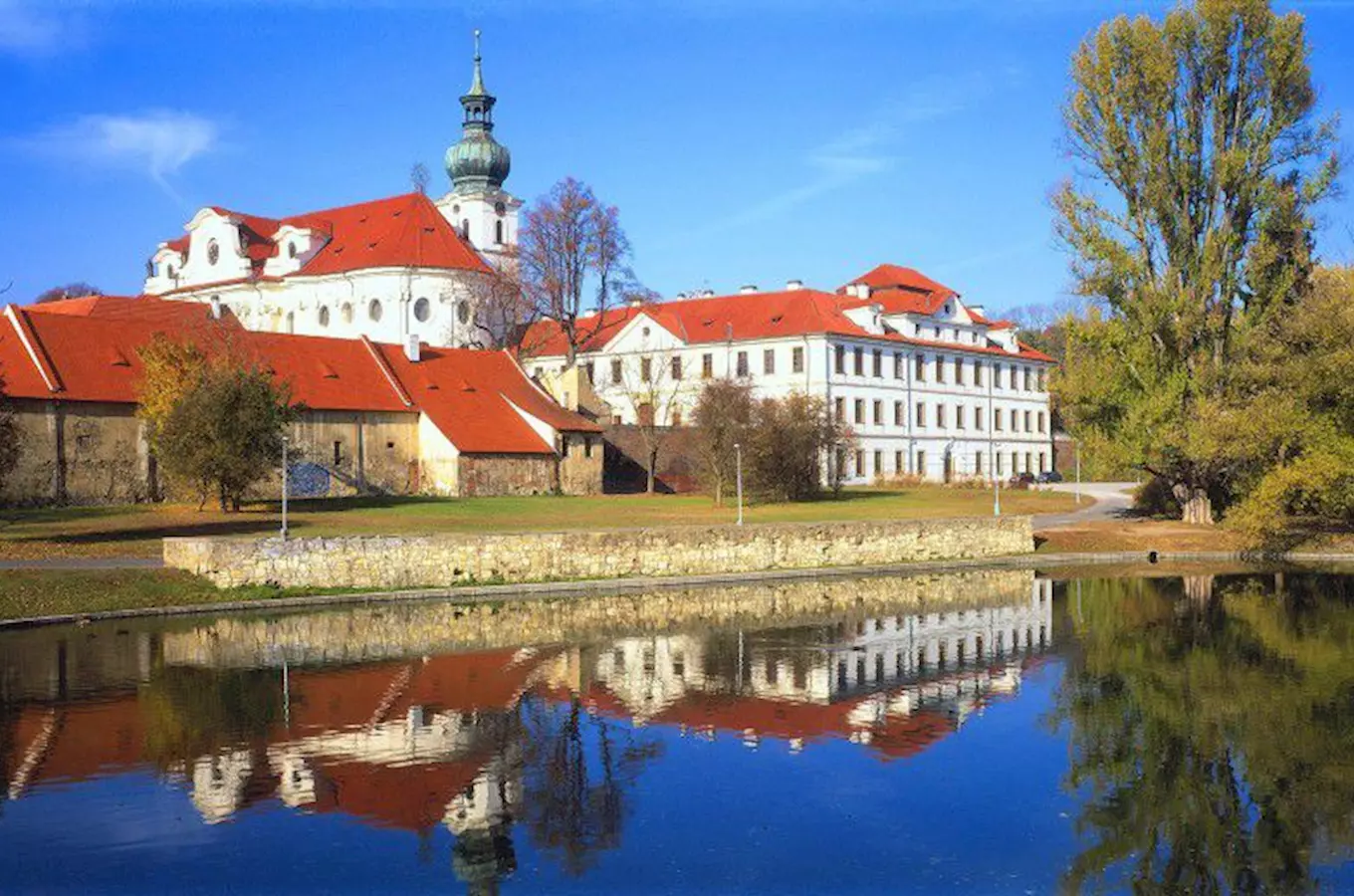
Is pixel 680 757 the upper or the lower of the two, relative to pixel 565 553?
lower

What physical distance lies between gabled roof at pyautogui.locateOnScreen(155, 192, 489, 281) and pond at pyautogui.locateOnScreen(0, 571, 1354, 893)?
53834 millimetres

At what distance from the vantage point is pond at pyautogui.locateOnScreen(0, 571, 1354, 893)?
11.8 metres

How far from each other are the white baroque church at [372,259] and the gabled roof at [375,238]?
8 cm

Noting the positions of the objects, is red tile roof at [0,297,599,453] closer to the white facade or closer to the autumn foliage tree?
the autumn foliage tree

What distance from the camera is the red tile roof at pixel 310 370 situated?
4709 centimetres

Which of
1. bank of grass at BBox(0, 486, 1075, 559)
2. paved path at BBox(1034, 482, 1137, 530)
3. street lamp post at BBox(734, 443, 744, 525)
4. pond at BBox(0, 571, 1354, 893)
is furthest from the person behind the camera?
paved path at BBox(1034, 482, 1137, 530)

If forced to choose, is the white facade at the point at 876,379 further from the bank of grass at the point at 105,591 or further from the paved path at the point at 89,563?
the bank of grass at the point at 105,591

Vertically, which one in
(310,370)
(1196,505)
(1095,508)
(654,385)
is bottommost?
(1095,508)

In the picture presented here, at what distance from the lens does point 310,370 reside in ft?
178

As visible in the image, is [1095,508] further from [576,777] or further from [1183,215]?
[576,777]

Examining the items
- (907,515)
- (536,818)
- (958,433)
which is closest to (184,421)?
(907,515)

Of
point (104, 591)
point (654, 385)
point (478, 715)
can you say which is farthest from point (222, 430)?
point (654, 385)

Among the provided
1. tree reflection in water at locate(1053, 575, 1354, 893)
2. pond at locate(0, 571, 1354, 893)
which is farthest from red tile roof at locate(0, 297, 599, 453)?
tree reflection in water at locate(1053, 575, 1354, 893)

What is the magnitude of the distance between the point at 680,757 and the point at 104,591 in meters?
17.5
